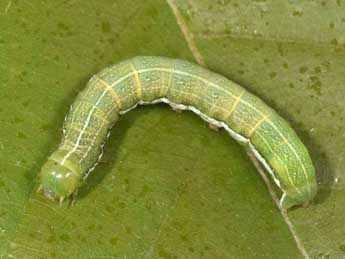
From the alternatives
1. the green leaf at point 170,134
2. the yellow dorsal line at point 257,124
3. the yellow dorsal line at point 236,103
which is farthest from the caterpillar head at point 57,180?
the yellow dorsal line at point 257,124

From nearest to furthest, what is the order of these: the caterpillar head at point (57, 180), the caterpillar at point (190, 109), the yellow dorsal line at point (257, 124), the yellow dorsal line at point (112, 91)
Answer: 1. the caterpillar head at point (57, 180)
2. the caterpillar at point (190, 109)
3. the yellow dorsal line at point (112, 91)
4. the yellow dorsal line at point (257, 124)

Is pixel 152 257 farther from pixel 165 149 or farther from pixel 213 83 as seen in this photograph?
pixel 213 83

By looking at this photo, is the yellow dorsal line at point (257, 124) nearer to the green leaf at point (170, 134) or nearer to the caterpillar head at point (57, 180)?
the green leaf at point (170, 134)

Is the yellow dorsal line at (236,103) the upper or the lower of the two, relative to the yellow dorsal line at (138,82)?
lower

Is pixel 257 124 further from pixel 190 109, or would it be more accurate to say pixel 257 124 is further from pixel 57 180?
pixel 57 180

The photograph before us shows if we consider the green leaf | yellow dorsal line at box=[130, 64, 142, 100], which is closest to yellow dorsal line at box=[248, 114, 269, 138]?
the green leaf

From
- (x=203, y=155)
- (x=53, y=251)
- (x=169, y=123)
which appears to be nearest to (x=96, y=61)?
(x=169, y=123)

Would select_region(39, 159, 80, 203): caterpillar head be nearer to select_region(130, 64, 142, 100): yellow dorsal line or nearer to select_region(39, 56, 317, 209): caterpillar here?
select_region(39, 56, 317, 209): caterpillar

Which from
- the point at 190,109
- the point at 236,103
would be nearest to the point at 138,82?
the point at 190,109
